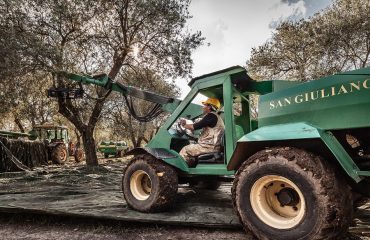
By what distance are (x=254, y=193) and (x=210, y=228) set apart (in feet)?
3.07

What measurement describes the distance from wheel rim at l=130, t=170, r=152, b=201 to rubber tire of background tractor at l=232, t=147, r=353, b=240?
1.90 m

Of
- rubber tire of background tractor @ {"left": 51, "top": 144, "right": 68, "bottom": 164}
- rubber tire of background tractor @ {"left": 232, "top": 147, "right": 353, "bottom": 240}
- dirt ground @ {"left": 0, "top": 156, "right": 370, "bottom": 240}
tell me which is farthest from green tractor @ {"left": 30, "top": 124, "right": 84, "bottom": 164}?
rubber tire of background tractor @ {"left": 232, "top": 147, "right": 353, "bottom": 240}

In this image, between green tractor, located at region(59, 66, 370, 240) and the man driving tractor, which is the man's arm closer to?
the man driving tractor

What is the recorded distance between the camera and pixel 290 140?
351cm

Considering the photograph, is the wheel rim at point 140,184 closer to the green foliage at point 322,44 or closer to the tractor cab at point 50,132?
the green foliage at point 322,44

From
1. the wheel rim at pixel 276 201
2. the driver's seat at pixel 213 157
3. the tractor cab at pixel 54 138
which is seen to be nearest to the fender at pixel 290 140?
the wheel rim at pixel 276 201

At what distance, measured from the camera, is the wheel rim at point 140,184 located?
5066mm

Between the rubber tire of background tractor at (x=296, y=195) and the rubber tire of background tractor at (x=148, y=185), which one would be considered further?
the rubber tire of background tractor at (x=148, y=185)

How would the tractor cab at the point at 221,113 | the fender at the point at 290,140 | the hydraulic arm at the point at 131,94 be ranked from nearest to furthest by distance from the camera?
the fender at the point at 290,140 → the tractor cab at the point at 221,113 → the hydraulic arm at the point at 131,94

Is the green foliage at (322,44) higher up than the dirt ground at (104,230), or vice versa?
the green foliage at (322,44)

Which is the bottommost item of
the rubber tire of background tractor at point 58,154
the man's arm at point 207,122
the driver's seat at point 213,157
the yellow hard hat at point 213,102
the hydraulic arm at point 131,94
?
the rubber tire of background tractor at point 58,154

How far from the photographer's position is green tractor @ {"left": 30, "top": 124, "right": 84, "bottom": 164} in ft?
63.1

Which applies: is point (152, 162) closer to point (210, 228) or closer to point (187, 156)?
point (187, 156)

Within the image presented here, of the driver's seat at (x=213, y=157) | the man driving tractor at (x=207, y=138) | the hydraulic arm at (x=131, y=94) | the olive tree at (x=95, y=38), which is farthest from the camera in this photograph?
the olive tree at (x=95, y=38)
